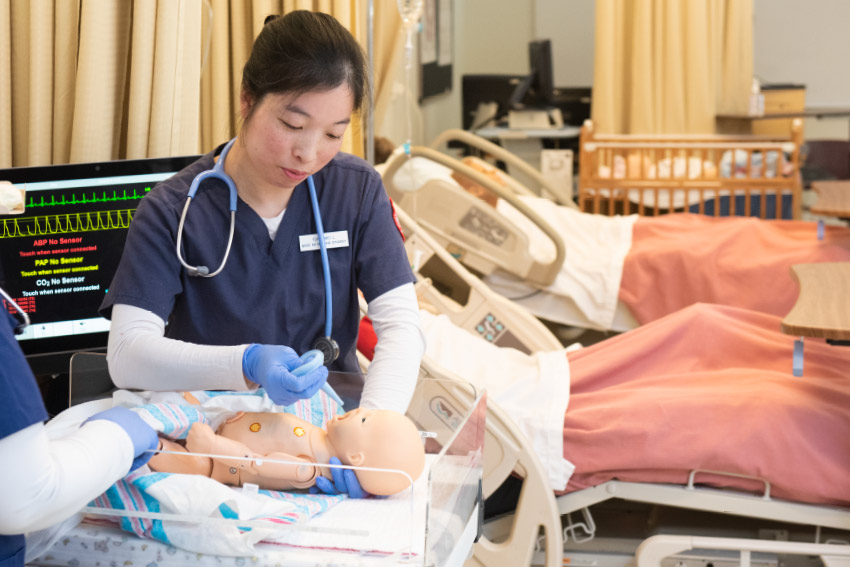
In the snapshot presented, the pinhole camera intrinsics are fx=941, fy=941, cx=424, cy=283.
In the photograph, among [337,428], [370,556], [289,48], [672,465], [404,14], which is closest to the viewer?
[370,556]

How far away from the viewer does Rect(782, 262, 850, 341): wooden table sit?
2.02 meters

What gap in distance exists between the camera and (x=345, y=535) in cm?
113

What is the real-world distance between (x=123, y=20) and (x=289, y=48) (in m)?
0.74

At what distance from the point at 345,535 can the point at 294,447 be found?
235 mm

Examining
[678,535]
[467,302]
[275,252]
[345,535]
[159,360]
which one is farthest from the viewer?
[467,302]

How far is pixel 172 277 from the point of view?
4.99 feet

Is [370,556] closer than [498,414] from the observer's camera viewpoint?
Yes

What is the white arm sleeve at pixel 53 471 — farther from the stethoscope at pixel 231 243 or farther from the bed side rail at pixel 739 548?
the bed side rail at pixel 739 548

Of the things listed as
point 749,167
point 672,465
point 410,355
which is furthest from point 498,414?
point 749,167

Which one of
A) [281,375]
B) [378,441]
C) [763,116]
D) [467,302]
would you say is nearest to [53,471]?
[281,375]

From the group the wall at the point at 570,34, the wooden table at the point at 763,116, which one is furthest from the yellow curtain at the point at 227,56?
the wall at the point at 570,34

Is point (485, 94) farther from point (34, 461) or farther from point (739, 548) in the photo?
point (34, 461)

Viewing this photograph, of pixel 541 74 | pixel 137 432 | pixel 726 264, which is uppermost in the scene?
pixel 541 74

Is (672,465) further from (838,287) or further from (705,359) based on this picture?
(838,287)
